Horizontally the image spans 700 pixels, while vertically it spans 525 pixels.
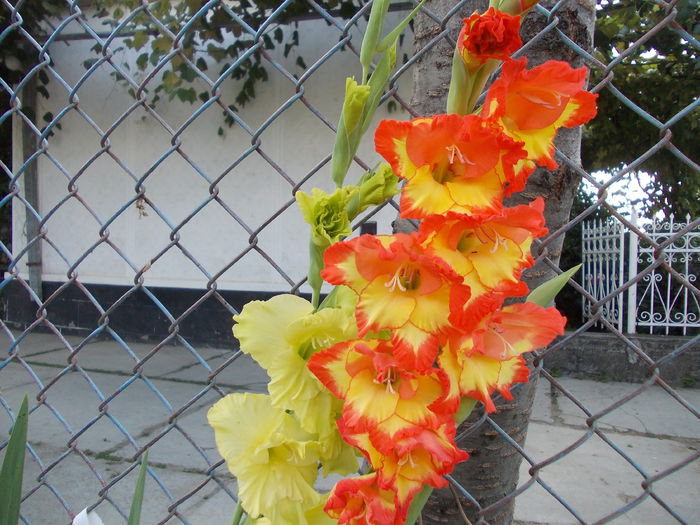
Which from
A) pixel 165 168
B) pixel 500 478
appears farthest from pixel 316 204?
pixel 165 168

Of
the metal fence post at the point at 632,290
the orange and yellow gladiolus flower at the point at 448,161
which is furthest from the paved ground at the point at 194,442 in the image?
the orange and yellow gladiolus flower at the point at 448,161

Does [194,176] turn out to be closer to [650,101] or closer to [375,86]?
[650,101]

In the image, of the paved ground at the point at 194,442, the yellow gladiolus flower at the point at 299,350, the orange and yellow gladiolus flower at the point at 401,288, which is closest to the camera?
the orange and yellow gladiolus flower at the point at 401,288

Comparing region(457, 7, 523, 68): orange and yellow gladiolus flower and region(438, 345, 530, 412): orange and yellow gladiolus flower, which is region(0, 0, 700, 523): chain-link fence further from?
region(457, 7, 523, 68): orange and yellow gladiolus flower

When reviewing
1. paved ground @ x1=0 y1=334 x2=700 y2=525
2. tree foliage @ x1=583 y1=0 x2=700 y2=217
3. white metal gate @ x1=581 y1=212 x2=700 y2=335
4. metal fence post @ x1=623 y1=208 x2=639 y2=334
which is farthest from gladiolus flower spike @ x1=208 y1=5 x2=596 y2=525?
metal fence post @ x1=623 y1=208 x2=639 y2=334

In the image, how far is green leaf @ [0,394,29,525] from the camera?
2.60 feet

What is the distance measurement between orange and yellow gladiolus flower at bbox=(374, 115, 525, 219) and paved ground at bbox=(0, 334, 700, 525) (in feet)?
3.60

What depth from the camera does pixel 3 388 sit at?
3582 mm

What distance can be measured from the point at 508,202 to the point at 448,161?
0.54m

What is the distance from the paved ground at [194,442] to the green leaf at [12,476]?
560mm

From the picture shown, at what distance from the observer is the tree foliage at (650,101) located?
14.2 ft

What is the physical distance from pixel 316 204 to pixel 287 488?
27cm

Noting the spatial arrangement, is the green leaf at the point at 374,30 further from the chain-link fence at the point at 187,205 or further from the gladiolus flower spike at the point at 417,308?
the chain-link fence at the point at 187,205

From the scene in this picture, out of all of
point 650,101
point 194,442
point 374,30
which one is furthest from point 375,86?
point 650,101
